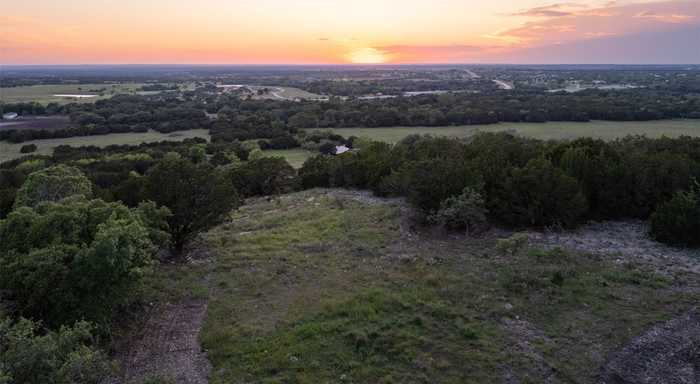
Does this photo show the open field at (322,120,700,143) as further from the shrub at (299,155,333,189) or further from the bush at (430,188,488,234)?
the bush at (430,188,488,234)

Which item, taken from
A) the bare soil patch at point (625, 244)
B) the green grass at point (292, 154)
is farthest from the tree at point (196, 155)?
the bare soil patch at point (625, 244)

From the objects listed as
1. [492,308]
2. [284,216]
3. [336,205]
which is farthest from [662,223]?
[284,216]

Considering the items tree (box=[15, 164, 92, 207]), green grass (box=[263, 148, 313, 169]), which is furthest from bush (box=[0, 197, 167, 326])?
green grass (box=[263, 148, 313, 169])

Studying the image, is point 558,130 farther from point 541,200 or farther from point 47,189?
point 47,189

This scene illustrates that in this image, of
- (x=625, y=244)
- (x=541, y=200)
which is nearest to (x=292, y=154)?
(x=541, y=200)

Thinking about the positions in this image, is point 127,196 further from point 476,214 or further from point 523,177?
point 523,177

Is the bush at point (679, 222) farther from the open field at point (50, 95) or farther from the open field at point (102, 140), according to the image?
the open field at point (50, 95)
